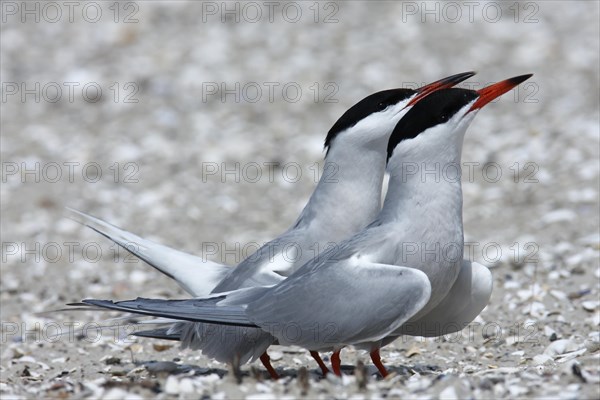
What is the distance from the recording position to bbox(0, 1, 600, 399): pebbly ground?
15.9ft

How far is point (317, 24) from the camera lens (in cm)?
1102

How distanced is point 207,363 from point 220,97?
5.13 m

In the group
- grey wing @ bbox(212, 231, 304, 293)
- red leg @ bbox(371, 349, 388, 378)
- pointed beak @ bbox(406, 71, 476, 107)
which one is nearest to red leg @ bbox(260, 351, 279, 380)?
grey wing @ bbox(212, 231, 304, 293)

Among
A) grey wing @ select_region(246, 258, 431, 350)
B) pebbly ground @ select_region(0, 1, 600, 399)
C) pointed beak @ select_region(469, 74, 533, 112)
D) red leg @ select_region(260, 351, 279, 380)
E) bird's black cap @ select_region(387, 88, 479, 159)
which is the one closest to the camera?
grey wing @ select_region(246, 258, 431, 350)

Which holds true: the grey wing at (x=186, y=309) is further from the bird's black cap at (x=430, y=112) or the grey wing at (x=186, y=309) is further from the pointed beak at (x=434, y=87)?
the pointed beak at (x=434, y=87)

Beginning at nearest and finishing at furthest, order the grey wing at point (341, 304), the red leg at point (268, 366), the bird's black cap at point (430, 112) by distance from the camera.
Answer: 1. the grey wing at point (341, 304)
2. the bird's black cap at point (430, 112)
3. the red leg at point (268, 366)

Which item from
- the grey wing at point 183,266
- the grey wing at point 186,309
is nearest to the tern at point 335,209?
the grey wing at point 183,266

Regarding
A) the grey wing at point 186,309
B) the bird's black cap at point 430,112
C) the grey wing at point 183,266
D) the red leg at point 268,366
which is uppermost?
the bird's black cap at point 430,112

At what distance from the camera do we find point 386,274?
402 cm

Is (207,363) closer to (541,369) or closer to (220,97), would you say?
(541,369)

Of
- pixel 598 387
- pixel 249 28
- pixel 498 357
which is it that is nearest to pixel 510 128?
pixel 249 28

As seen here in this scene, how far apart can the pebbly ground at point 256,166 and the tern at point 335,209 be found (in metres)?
0.20

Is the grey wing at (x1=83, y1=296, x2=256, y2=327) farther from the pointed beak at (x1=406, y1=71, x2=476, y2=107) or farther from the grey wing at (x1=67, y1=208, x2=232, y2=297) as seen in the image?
the pointed beak at (x1=406, y1=71, x2=476, y2=107)

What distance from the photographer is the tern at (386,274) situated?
4.04 metres
